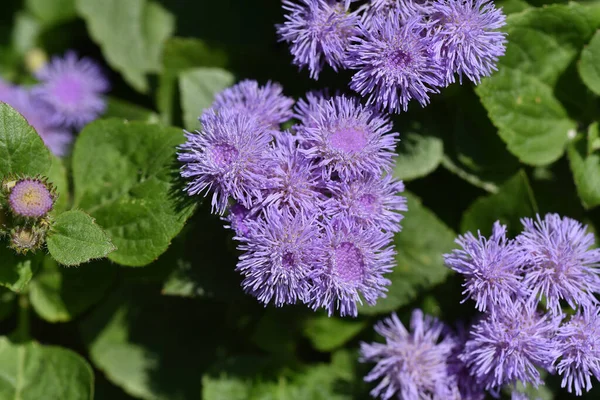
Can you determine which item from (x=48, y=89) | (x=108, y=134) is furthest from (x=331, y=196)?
(x=48, y=89)

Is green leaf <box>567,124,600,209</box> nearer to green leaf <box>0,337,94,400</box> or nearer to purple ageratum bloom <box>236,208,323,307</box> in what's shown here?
purple ageratum bloom <box>236,208,323,307</box>

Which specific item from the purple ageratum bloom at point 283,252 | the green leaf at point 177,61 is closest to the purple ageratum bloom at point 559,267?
the purple ageratum bloom at point 283,252

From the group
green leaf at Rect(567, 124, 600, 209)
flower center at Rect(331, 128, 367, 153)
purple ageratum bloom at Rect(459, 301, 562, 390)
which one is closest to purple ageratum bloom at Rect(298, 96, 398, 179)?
flower center at Rect(331, 128, 367, 153)

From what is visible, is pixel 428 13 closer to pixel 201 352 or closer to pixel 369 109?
pixel 369 109

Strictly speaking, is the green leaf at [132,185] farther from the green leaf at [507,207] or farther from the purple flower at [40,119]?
the green leaf at [507,207]

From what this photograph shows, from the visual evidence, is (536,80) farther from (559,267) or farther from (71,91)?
(71,91)
